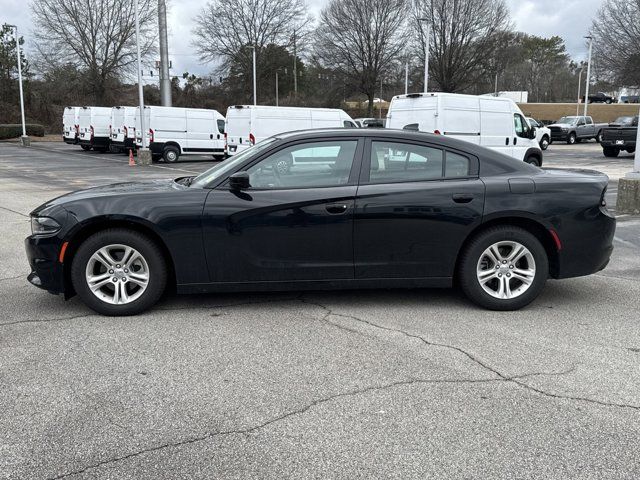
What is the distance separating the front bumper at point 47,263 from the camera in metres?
4.87

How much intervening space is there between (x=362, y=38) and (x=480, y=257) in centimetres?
5256

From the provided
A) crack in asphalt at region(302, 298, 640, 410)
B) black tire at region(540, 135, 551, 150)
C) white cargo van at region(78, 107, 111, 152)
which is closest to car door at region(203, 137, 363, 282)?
crack in asphalt at region(302, 298, 640, 410)

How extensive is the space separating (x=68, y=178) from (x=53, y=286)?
14200mm

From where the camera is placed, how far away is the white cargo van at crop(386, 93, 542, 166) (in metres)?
17.4

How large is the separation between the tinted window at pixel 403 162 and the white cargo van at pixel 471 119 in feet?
40.6

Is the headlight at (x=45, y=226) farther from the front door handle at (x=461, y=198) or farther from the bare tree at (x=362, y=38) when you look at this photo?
the bare tree at (x=362, y=38)

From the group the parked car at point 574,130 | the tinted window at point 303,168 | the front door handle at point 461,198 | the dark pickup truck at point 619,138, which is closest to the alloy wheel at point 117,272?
the tinted window at point 303,168

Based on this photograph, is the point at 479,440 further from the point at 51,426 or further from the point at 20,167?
the point at 20,167

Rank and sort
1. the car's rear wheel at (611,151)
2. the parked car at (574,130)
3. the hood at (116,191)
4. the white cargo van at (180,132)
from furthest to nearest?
the parked car at (574,130), the car's rear wheel at (611,151), the white cargo van at (180,132), the hood at (116,191)

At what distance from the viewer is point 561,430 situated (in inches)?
126

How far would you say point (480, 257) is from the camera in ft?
16.9

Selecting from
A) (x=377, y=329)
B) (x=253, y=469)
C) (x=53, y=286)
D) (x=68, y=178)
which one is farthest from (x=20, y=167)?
(x=253, y=469)

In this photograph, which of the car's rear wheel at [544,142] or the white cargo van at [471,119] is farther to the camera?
the car's rear wheel at [544,142]

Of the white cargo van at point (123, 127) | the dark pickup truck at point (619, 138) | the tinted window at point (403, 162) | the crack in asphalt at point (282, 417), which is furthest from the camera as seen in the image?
the white cargo van at point (123, 127)
